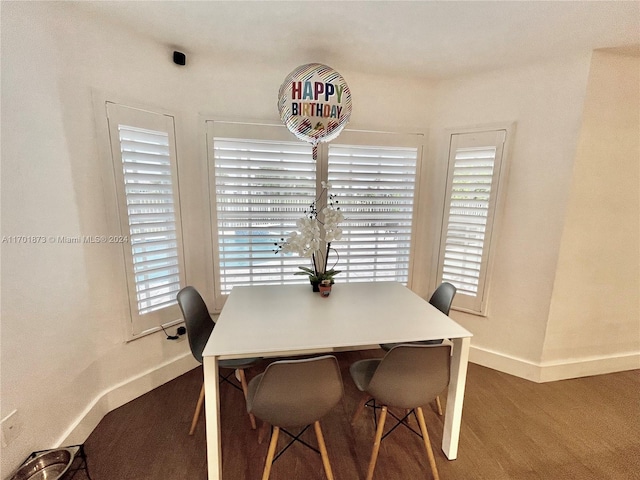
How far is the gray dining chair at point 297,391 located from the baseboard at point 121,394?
1208 mm

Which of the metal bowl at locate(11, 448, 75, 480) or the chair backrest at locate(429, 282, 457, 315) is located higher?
the chair backrest at locate(429, 282, 457, 315)

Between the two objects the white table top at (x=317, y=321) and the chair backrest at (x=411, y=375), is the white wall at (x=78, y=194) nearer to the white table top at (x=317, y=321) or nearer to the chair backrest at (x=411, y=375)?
the white table top at (x=317, y=321)

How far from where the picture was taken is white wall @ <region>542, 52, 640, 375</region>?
1.89m

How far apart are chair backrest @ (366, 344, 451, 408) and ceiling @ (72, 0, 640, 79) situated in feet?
5.76

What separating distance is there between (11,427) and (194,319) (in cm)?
84

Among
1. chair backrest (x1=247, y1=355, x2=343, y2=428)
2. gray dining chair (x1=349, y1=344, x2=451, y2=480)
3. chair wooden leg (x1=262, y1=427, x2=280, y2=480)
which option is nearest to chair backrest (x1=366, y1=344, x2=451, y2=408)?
gray dining chair (x1=349, y1=344, x2=451, y2=480)

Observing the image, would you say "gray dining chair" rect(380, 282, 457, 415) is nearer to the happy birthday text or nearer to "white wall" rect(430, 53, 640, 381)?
"white wall" rect(430, 53, 640, 381)

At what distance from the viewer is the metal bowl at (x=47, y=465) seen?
124cm

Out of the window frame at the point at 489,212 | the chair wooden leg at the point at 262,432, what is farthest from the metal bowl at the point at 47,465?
the window frame at the point at 489,212

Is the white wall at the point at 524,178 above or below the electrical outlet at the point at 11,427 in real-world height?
above

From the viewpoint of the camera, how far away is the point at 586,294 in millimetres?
2164

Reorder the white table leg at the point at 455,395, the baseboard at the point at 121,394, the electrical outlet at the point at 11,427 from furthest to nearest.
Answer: the baseboard at the point at 121,394 → the white table leg at the point at 455,395 → the electrical outlet at the point at 11,427

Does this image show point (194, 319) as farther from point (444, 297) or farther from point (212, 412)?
point (444, 297)

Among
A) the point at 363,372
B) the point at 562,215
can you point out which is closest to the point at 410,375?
the point at 363,372
